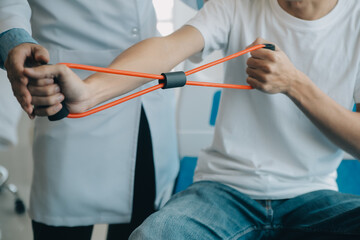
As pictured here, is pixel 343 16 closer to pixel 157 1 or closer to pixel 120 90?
pixel 120 90

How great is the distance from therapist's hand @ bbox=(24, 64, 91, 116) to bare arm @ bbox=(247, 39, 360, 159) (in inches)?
16.3

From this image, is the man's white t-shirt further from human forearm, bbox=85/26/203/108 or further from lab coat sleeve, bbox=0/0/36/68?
lab coat sleeve, bbox=0/0/36/68

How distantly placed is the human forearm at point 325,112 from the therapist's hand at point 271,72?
0.07 ft

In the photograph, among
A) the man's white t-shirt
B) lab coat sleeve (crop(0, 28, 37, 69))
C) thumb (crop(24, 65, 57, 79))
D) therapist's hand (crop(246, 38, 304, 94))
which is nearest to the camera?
thumb (crop(24, 65, 57, 79))

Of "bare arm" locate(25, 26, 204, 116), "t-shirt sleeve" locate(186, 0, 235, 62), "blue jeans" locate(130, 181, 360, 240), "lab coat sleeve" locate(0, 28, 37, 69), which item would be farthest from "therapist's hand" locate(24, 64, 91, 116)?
"t-shirt sleeve" locate(186, 0, 235, 62)

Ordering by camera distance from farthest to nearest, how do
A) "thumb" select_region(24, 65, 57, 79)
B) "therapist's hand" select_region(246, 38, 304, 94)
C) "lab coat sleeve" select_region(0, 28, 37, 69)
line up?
1. "therapist's hand" select_region(246, 38, 304, 94)
2. "lab coat sleeve" select_region(0, 28, 37, 69)
3. "thumb" select_region(24, 65, 57, 79)

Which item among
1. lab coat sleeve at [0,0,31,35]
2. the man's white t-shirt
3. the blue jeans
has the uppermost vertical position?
lab coat sleeve at [0,0,31,35]

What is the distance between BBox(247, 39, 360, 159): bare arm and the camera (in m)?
0.89

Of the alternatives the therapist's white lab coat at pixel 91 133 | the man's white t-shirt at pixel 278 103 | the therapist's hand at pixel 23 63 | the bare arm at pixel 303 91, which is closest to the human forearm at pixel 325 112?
the bare arm at pixel 303 91

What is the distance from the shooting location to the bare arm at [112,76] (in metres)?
0.66

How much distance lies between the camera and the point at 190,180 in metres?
1.50

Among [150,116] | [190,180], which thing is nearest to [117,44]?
[150,116]

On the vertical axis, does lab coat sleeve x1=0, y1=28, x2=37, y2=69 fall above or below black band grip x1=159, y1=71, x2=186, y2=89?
above

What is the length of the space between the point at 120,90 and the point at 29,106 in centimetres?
25
